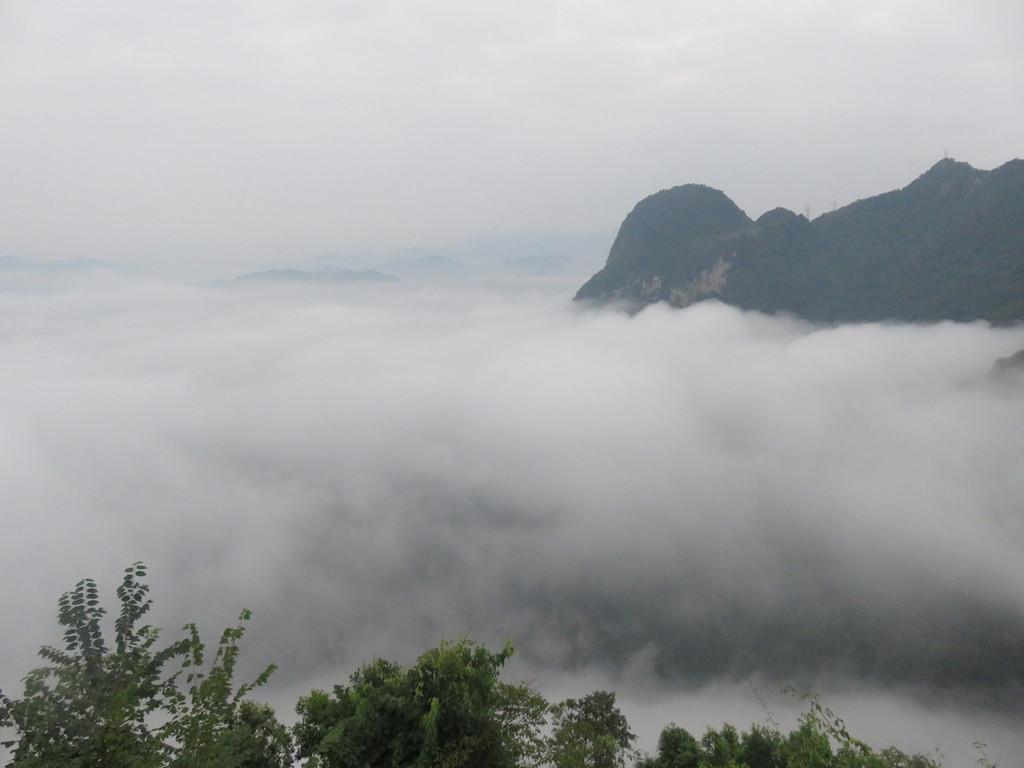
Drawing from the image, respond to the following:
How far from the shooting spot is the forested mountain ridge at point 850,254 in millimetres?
94500

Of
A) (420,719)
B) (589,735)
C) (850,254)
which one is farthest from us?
(850,254)

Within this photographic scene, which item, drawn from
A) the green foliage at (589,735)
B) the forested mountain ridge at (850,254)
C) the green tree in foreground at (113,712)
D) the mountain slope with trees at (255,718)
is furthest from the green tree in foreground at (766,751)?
the forested mountain ridge at (850,254)

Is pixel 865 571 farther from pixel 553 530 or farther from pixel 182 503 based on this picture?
pixel 182 503

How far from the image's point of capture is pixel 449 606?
6762 centimetres

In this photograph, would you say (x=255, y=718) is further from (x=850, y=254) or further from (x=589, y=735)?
(x=850, y=254)

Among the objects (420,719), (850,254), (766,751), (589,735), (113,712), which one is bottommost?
(766,751)

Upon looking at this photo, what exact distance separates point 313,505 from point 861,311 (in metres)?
113

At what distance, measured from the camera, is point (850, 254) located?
120938mm

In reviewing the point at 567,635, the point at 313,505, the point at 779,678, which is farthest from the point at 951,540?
the point at 313,505

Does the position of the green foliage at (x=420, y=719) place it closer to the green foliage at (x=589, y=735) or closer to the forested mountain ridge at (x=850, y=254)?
the green foliage at (x=589, y=735)

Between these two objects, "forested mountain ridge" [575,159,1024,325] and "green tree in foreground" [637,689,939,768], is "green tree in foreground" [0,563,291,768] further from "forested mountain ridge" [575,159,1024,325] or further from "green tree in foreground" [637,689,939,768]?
"forested mountain ridge" [575,159,1024,325]

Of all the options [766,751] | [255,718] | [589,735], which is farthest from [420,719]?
[766,751]

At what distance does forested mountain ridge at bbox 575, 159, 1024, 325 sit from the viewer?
310 ft

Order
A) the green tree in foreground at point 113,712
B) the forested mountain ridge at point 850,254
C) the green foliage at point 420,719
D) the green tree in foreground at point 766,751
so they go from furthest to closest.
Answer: the forested mountain ridge at point 850,254
the green tree in foreground at point 766,751
the green foliage at point 420,719
the green tree in foreground at point 113,712
